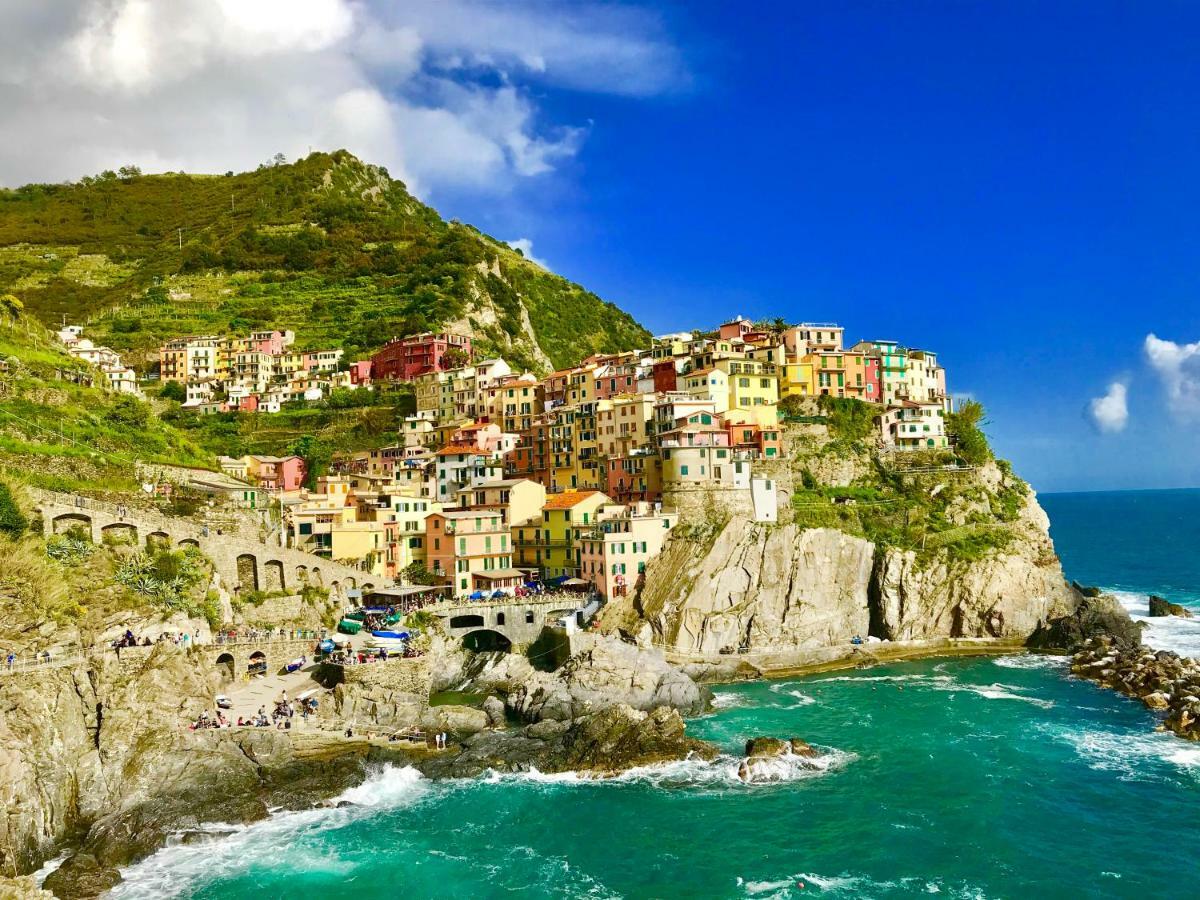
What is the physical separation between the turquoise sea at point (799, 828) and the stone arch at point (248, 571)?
65.4 feet

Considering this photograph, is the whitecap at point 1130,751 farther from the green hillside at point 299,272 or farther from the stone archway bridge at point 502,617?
the green hillside at point 299,272

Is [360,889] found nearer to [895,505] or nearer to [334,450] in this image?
[895,505]

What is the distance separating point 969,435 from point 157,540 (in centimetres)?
6288

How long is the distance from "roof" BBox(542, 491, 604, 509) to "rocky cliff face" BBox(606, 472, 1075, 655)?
7.72 meters

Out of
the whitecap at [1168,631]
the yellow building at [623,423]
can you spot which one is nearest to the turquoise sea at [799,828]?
the whitecap at [1168,631]

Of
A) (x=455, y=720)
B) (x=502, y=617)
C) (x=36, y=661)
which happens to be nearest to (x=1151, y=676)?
(x=502, y=617)

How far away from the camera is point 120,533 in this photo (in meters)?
46.2

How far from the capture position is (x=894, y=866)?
30188 millimetres

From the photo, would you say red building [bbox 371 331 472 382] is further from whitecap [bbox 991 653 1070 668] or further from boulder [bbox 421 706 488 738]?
whitecap [bbox 991 653 1070 668]

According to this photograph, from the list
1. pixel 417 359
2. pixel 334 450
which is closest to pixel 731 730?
pixel 334 450

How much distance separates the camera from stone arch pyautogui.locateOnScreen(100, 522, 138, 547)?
4572cm

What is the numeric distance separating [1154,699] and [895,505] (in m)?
24.2

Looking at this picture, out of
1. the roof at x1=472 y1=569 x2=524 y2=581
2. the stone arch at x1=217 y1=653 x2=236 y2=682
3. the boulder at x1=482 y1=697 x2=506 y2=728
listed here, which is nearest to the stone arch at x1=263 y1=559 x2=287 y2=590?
the stone arch at x1=217 y1=653 x2=236 y2=682

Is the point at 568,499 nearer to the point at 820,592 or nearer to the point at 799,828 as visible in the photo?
the point at 820,592
